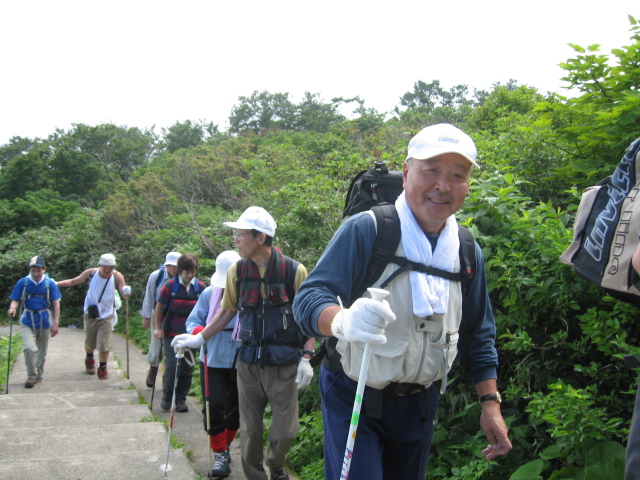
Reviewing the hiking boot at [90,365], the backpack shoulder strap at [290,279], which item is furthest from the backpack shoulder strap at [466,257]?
the hiking boot at [90,365]

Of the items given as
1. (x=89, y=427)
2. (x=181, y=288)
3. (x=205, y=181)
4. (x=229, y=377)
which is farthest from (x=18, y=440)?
(x=205, y=181)

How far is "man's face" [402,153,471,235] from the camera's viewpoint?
2496 millimetres

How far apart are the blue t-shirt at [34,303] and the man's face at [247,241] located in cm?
641

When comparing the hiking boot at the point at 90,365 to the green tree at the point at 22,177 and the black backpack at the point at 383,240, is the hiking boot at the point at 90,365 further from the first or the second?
the green tree at the point at 22,177

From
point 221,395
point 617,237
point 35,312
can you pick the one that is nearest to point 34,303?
point 35,312

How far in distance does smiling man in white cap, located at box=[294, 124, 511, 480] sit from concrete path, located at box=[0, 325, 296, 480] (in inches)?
117

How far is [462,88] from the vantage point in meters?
38.4

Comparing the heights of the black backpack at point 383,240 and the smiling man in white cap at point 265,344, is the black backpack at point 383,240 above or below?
above

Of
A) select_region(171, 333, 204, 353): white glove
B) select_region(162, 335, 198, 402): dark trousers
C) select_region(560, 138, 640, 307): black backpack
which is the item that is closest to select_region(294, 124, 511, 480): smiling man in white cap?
select_region(560, 138, 640, 307): black backpack

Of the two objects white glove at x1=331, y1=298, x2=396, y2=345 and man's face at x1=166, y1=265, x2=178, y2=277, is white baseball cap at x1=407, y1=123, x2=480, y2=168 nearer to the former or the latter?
white glove at x1=331, y1=298, x2=396, y2=345

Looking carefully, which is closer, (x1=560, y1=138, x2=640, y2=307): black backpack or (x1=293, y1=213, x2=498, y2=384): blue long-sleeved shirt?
(x1=560, y1=138, x2=640, y2=307): black backpack

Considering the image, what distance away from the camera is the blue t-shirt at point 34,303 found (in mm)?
9891

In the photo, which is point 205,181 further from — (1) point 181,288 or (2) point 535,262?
(2) point 535,262

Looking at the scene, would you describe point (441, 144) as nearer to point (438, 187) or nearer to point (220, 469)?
point (438, 187)
